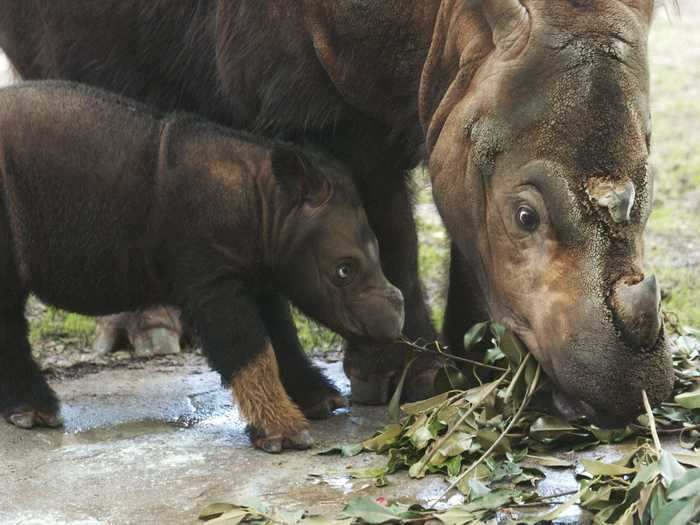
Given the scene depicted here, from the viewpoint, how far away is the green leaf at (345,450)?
446 cm

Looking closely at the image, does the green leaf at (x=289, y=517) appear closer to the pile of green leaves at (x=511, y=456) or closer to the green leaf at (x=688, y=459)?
the pile of green leaves at (x=511, y=456)

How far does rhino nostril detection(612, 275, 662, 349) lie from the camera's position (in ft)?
11.5

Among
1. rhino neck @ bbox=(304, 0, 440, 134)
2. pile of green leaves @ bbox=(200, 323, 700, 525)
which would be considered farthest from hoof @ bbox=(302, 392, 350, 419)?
rhino neck @ bbox=(304, 0, 440, 134)

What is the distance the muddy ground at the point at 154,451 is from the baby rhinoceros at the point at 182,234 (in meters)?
0.21

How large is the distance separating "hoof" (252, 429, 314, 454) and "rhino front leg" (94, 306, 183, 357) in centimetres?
181

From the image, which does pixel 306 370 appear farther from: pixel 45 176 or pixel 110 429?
pixel 45 176

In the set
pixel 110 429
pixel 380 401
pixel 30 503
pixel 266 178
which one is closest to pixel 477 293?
pixel 380 401

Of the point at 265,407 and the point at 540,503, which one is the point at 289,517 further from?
the point at 265,407

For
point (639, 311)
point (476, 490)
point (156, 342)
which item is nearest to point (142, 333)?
point (156, 342)

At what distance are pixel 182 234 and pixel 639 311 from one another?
5.70 feet

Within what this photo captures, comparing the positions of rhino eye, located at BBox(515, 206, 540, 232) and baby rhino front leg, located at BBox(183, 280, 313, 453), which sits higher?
rhino eye, located at BBox(515, 206, 540, 232)

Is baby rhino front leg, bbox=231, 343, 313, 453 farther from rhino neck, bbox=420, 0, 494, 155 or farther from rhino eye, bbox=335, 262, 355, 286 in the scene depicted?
rhino neck, bbox=420, 0, 494, 155

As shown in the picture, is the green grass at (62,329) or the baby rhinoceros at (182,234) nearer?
the baby rhinoceros at (182,234)

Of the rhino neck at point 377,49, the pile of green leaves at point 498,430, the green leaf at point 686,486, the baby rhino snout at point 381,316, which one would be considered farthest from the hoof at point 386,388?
the green leaf at point 686,486
